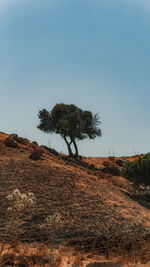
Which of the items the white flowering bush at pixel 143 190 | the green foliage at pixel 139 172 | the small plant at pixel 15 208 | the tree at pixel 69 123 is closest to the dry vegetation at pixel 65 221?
the small plant at pixel 15 208

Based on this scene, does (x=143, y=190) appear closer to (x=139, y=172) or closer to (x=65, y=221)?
(x=139, y=172)

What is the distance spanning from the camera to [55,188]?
19297 millimetres

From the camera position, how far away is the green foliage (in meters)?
27.6

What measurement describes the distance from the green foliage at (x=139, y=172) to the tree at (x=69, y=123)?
44.8 feet

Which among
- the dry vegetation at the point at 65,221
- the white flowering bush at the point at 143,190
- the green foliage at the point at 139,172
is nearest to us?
the dry vegetation at the point at 65,221

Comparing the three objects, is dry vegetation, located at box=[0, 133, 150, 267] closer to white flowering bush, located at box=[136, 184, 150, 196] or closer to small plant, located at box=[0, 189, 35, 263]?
small plant, located at box=[0, 189, 35, 263]

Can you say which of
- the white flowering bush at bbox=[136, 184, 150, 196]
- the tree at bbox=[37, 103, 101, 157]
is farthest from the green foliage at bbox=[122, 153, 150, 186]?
the tree at bbox=[37, 103, 101, 157]

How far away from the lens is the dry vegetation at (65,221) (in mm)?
11815

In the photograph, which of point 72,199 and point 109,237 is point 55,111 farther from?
point 109,237

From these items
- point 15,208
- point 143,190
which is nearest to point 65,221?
point 15,208

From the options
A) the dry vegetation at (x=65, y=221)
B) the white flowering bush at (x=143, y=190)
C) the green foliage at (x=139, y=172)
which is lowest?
the dry vegetation at (x=65, y=221)

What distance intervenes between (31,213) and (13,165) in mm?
7027

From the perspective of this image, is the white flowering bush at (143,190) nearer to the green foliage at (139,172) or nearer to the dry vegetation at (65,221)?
the green foliage at (139,172)

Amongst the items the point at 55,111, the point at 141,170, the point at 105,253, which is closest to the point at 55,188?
the point at 105,253
